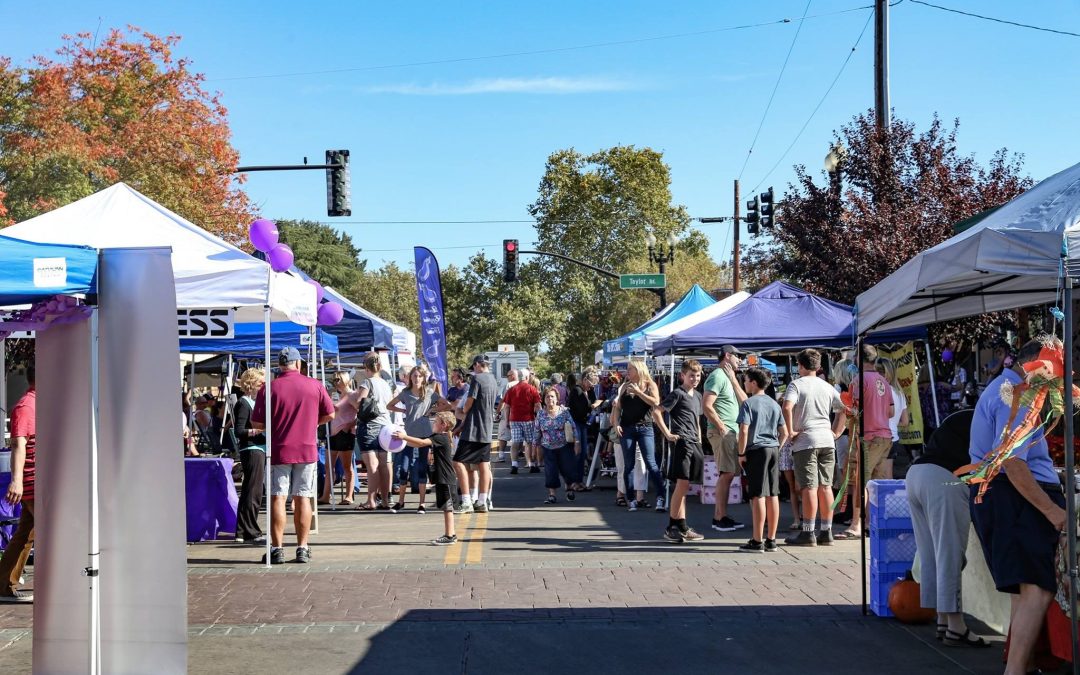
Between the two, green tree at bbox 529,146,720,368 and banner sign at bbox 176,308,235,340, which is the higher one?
green tree at bbox 529,146,720,368

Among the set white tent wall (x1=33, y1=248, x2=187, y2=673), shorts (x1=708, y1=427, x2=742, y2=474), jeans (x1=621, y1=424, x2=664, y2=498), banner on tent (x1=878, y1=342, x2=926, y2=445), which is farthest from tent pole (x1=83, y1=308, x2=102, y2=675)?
banner on tent (x1=878, y1=342, x2=926, y2=445)

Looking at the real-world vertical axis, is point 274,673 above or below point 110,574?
below

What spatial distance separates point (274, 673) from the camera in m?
6.00

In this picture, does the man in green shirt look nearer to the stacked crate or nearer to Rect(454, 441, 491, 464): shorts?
Rect(454, 441, 491, 464): shorts

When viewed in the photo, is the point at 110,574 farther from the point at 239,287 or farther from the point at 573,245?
the point at 573,245

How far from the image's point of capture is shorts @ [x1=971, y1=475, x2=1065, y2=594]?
5297 millimetres

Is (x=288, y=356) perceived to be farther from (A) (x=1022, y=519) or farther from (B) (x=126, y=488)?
(A) (x=1022, y=519)

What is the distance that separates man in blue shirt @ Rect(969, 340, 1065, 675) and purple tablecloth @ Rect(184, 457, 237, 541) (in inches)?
305

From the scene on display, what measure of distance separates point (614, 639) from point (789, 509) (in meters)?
7.32

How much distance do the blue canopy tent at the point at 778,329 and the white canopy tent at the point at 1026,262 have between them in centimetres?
730

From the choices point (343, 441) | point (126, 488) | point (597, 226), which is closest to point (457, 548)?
point (343, 441)

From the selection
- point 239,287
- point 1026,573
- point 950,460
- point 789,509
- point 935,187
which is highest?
point 935,187

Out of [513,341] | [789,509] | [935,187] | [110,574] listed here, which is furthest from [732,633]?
[513,341]

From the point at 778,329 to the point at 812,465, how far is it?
521cm
